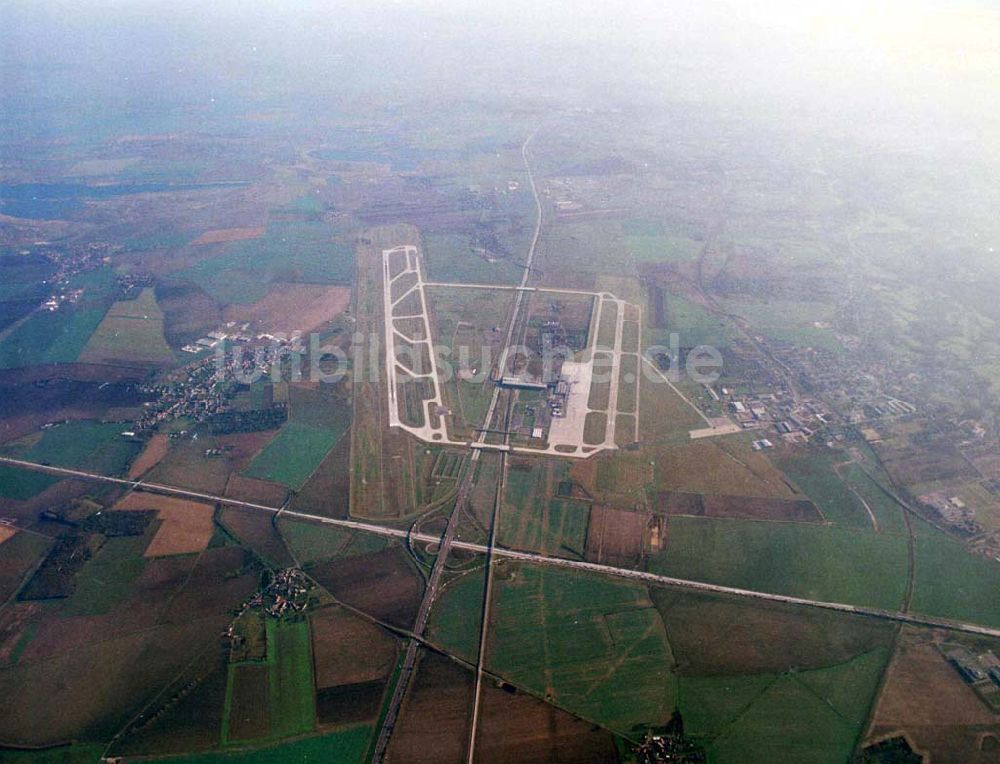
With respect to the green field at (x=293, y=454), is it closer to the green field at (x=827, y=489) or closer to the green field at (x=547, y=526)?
the green field at (x=547, y=526)

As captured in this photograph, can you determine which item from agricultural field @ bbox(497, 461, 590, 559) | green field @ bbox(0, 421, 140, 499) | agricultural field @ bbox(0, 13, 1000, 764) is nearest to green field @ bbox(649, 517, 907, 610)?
agricultural field @ bbox(0, 13, 1000, 764)

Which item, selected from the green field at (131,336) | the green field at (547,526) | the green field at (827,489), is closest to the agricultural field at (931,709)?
the green field at (827,489)

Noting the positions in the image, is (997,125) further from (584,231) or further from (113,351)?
(113,351)

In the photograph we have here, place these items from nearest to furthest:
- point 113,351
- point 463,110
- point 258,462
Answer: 1. point 258,462
2. point 113,351
3. point 463,110

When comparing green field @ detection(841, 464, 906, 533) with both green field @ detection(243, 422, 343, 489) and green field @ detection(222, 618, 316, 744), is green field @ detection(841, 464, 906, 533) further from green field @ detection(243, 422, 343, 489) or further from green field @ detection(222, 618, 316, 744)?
green field @ detection(243, 422, 343, 489)

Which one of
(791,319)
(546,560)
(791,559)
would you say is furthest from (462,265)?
(791,559)

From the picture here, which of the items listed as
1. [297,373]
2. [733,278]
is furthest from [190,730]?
[733,278]

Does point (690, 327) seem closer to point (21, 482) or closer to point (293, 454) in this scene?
point (293, 454)
